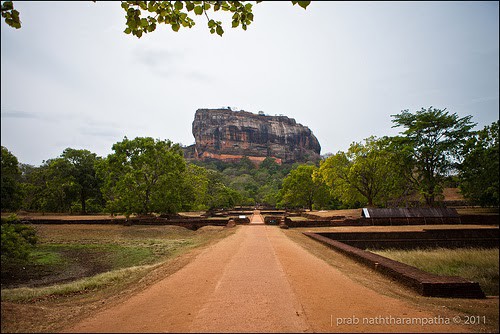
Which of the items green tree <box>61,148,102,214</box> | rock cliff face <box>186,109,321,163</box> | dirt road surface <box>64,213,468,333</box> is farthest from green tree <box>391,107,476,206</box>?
rock cliff face <box>186,109,321,163</box>

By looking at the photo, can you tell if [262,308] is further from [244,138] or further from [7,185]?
[244,138]

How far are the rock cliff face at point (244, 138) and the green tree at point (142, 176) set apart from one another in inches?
4199

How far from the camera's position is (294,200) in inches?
1511

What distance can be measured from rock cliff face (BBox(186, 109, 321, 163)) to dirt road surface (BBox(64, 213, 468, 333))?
402 ft

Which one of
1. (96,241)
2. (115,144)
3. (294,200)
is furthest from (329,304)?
(294,200)

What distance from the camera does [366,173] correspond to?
2506 cm

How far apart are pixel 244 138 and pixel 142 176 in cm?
11573

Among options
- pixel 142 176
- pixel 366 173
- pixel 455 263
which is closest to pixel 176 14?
pixel 455 263

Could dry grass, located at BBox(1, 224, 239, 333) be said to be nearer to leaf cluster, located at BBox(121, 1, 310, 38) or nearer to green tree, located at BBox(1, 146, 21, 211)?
green tree, located at BBox(1, 146, 21, 211)

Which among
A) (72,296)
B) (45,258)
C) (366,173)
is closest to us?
(72,296)

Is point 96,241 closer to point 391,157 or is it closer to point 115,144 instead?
point 115,144

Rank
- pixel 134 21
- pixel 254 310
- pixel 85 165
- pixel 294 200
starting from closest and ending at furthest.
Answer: pixel 134 21 → pixel 254 310 → pixel 85 165 → pixel 294 200

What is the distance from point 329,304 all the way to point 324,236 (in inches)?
421

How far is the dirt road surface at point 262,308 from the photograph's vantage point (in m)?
3.33
